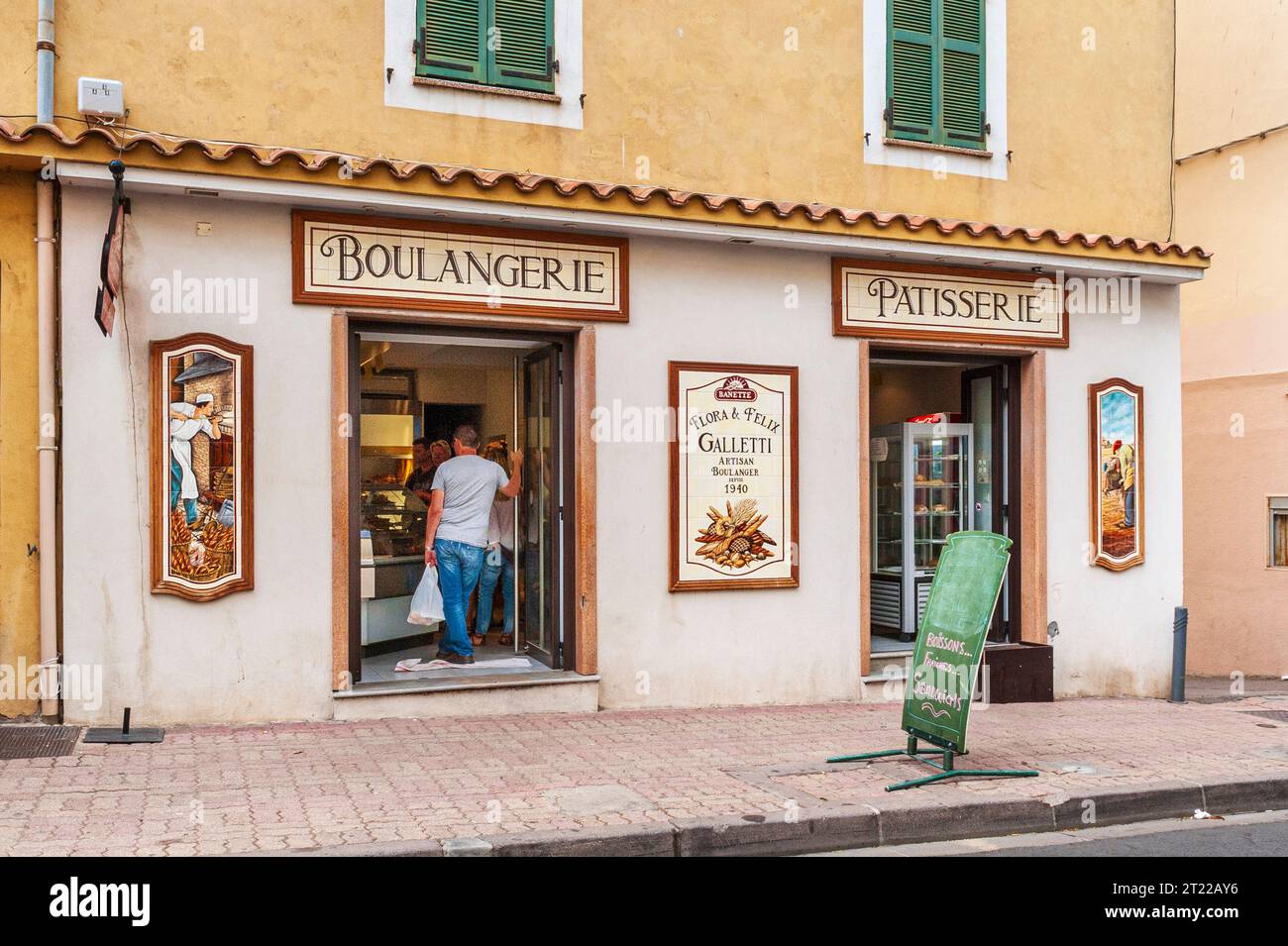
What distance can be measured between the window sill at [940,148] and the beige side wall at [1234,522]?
5457 millimetres

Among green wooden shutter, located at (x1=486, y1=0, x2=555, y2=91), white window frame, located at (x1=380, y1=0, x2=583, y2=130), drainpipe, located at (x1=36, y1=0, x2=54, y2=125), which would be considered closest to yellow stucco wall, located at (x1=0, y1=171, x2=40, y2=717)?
drainpipe, located at (x1=36, y1=0, x2=54, y2=125)

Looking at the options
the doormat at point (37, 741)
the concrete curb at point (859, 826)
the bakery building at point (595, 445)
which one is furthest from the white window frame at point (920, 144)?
the doormat at point (37, 741)

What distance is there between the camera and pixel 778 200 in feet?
33.7

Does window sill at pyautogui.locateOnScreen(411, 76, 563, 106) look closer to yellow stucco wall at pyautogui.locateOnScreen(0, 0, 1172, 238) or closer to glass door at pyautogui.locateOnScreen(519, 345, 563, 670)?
yellow stucco wall at pyautogui.locateOnScreen(0, 0, 1172, 238)

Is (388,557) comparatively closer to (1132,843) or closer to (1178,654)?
(1132,843)

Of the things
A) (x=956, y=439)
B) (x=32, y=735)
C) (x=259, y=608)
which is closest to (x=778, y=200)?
(x=956, y=439)

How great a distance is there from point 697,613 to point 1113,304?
4884mm

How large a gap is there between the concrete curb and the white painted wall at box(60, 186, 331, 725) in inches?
122

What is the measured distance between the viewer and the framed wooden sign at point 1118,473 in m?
11.2

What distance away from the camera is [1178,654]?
1140cm

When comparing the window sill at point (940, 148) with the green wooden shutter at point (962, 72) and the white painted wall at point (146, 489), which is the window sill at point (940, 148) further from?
the white painted wall at point (146, 489)

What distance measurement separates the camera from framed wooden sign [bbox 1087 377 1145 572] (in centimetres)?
1122

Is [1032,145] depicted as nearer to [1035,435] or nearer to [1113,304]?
[1113,304]
